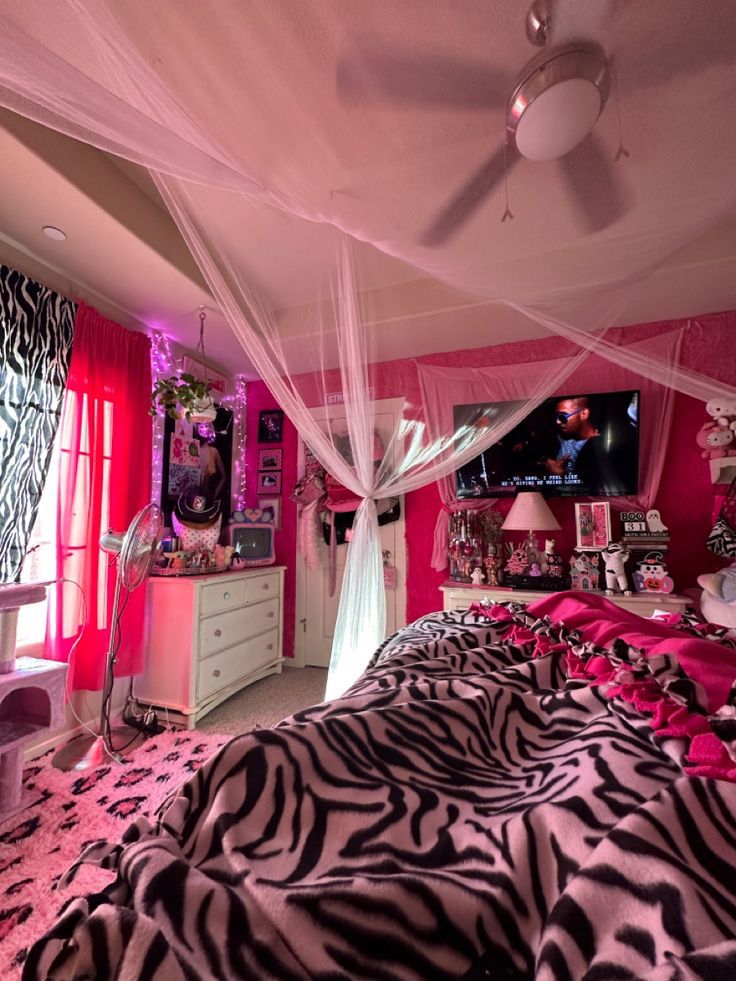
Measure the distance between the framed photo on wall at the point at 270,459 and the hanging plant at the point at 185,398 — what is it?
1.01m

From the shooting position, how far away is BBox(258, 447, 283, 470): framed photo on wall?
3832mm

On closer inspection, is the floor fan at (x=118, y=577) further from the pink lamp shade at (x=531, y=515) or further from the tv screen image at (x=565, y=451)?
the pink lamp shade at (x=531, y=515)

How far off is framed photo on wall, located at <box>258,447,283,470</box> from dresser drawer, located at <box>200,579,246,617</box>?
4.07ft

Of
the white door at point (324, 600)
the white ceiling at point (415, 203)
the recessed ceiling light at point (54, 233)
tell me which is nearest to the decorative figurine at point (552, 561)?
the white door at point (324, 600)

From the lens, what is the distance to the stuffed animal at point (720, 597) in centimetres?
211

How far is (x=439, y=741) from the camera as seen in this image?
788 mm

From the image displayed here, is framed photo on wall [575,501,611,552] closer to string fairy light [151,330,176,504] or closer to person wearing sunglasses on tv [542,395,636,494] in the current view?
person wearing sunglasses on tv [542,395,636,494]

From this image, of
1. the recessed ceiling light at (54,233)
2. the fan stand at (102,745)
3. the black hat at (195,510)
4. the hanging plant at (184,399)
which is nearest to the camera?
the recessed ceiling light at (54,233)

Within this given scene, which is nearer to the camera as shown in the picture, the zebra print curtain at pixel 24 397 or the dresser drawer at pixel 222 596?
the zebra print curtain at pixel 24 397

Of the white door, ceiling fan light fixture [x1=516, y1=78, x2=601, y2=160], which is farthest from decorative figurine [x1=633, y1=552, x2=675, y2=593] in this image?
ceiling fan light fixture [x1=516, y1=78, x2=601, y2=160]

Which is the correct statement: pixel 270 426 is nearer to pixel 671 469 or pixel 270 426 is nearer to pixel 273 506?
pixel 273 506

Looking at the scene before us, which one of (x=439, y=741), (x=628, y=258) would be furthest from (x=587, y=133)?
(x=439, y=741)

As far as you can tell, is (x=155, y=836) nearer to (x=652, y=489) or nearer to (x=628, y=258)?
(x=628, y=258)

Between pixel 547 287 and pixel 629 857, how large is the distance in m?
1.90
